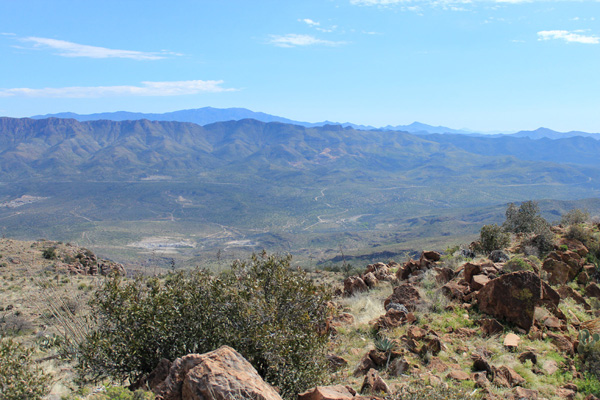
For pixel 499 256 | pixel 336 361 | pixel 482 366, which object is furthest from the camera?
pixel 499 256

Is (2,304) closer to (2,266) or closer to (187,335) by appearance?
(2,266)

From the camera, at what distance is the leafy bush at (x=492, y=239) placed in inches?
643

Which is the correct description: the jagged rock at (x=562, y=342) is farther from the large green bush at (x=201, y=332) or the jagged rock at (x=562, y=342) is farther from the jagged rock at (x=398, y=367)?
the large green bush at (x=201, y=332)

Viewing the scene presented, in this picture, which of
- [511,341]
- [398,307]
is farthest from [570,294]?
[398,307]

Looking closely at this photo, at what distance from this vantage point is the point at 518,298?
876cm

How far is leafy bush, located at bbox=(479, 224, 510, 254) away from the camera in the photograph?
1633 centimetres

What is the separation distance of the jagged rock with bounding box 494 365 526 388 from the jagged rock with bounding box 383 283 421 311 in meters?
3.76

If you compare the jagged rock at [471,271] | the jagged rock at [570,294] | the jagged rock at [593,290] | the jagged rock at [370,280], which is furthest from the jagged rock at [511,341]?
the jagged rock at [370,280]

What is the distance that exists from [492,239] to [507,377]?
11.0m

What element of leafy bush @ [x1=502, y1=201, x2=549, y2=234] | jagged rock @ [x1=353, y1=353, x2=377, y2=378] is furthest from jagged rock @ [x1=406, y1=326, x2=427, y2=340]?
leafy bush @ [x1=502, y1=201, x2=549, y2=234]

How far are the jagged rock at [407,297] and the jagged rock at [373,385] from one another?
3.95m

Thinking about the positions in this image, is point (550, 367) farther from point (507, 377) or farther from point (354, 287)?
point (354, 287)

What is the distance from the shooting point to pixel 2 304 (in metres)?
19.8

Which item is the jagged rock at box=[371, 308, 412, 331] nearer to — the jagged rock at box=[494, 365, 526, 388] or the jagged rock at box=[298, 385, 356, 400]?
the jagged rock at box=[494, 365, 526, 388]
